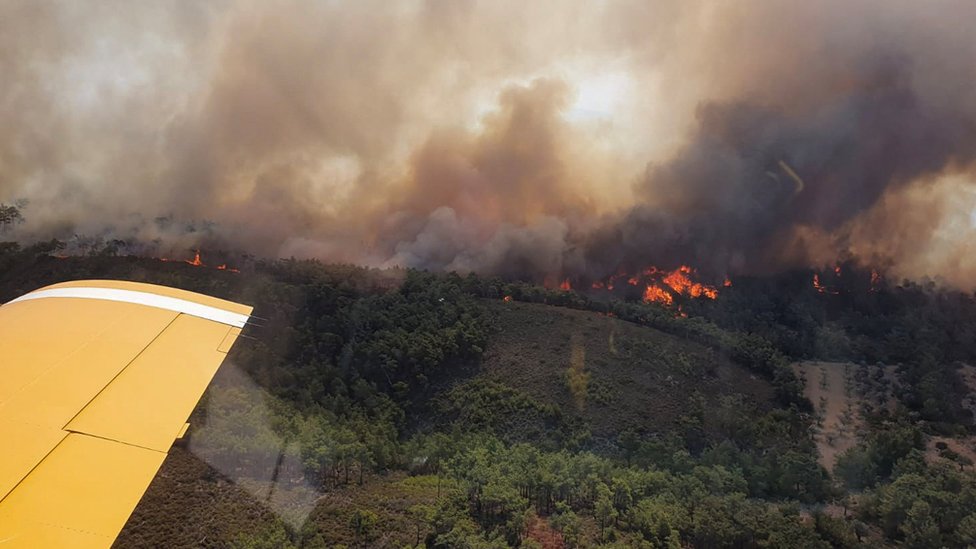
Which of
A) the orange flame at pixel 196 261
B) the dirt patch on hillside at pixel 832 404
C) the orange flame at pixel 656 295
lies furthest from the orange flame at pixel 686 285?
the orange flame at pixel 196 261

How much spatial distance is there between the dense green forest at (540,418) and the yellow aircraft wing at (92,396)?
1318mm

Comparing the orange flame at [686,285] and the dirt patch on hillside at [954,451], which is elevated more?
the orange flame at [686,285]

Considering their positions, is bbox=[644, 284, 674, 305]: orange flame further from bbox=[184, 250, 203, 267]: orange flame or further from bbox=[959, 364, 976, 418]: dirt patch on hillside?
bbox=[184, 250, 203, 267]: orange flame

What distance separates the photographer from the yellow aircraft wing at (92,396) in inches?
167

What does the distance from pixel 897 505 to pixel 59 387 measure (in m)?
39.0

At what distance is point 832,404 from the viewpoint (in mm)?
55469

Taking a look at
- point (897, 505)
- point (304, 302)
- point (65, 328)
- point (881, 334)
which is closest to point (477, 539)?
point (65, 328)

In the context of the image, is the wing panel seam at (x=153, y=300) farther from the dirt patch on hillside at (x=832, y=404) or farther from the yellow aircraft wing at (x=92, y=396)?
A: the dirt patch on hillside at (x=832, y=404)

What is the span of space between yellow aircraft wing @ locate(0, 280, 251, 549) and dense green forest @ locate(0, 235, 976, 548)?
132cm

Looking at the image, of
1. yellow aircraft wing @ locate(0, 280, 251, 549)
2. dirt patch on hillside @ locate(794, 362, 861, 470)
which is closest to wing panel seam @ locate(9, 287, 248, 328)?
yellow aircraft wing @ locate(0, 280, 251, 549)

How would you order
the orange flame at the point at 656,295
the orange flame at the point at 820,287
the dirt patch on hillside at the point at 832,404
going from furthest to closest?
the orange flame at the point at 820,287 < the orange flame at the point at 656,295 < the dirt patch on hillside at the point at 832,404

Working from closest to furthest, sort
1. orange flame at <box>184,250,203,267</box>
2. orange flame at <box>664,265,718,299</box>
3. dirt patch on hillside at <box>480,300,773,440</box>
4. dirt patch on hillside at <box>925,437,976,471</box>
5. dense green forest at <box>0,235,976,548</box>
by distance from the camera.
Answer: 1. dense green forest at <box>0,235,976,548</box>
2. dirt patch on hillside at <box>925,437,976,471</box>
3. dirt patch on hillside at <box>480,300,773,440</box>
4. orange flame at <box>184,250,203,267</box>
5. orange flame at <box>664,265,718,299</box>

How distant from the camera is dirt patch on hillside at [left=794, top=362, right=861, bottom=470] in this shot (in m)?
47.5

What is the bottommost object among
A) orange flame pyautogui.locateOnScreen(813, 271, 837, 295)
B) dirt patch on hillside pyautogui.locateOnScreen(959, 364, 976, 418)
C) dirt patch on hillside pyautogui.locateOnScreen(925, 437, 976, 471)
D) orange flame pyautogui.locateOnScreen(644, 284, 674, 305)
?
dirt patch on hillside pyautogui.locateOnScreen(925, 437, 976, 471)
